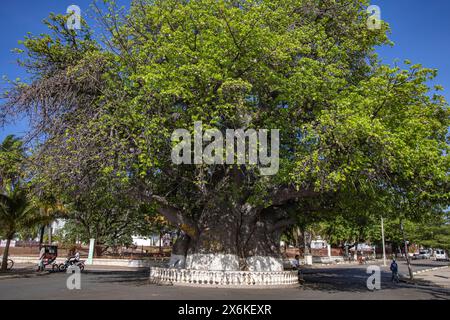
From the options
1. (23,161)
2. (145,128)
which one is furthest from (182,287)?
(23,161)

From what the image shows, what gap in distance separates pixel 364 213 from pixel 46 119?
17.0 metres

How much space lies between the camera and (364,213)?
23141mm

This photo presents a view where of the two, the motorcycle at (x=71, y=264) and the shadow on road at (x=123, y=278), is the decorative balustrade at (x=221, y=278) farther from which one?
the motorcycle at (x=71, y=264)

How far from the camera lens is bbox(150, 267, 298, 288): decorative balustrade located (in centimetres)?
1839

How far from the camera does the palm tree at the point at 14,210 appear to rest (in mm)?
23500

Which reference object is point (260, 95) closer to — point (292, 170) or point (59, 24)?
point (292, 170)

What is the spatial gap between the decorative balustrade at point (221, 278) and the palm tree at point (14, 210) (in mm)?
9897

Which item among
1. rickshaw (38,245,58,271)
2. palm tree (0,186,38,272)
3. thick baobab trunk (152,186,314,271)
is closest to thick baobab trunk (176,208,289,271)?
thick baobab trunk (152,186,314,271)

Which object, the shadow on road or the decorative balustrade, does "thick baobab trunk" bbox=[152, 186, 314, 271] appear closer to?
the decorative balustrade

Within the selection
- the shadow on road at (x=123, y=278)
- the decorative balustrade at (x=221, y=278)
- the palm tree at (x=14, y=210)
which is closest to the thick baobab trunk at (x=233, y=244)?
the decorative balustrade at (x=221, y=278)

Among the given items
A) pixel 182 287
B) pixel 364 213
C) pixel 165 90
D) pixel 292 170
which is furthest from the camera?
pixel 364 213

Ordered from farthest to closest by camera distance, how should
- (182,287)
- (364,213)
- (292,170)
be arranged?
(364,213) < (182,287) < (292,170)

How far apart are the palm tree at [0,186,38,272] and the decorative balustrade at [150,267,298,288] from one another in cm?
990

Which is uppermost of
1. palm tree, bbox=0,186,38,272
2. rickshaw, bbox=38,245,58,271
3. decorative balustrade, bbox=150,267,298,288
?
palm tree, bbox=0,186,38,272
